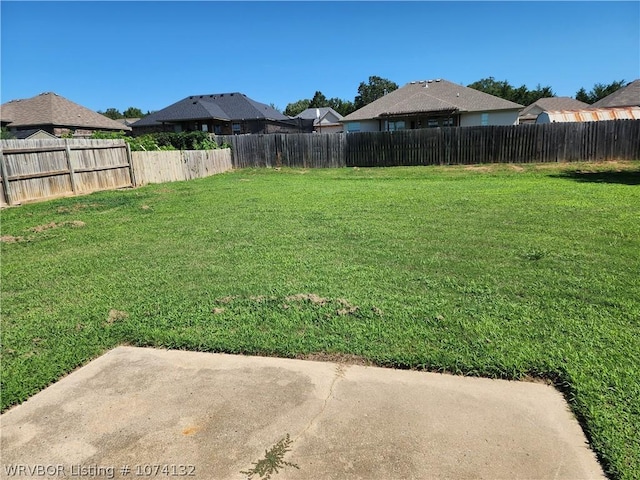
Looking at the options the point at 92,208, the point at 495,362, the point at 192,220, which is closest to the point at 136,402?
the point at 495,362

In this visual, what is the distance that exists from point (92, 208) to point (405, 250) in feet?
25.2

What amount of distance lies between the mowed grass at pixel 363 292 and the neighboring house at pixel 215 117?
3261cm

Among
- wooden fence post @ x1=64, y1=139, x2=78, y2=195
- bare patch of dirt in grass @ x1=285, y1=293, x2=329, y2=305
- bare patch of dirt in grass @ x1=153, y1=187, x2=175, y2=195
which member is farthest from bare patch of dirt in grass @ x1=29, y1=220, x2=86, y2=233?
bare patch of dirt in grass @ x1=285, y1=293, x2=329, y2=305

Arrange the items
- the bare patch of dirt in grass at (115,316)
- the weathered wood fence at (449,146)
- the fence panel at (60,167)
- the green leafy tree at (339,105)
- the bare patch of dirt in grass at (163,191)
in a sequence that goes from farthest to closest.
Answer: the green leafy tree at (339,105) → the weathered wood fence at (449,146) → the bare patch of dirt in grass at (163,191) → the fence panel at (60,167) → the bare patch of dirt in grass at (115,316)

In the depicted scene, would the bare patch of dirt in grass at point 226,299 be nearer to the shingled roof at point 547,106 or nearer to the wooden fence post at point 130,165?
the wooden fence post at point 130,165

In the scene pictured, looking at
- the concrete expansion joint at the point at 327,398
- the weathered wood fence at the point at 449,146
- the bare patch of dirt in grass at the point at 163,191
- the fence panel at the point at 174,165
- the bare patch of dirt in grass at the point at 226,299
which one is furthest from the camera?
the weathered wood fence at the point at 449,146

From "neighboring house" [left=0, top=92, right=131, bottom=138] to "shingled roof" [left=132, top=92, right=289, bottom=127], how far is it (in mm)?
6353

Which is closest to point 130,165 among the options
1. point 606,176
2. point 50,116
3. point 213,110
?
point 606,176

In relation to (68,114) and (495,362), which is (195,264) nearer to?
(495,362)

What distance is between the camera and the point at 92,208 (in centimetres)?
990

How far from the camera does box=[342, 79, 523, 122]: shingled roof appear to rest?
1149 inches

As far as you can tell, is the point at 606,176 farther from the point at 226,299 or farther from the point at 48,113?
the point at 48,113

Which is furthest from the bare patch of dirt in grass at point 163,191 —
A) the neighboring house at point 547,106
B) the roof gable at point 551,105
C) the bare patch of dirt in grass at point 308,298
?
the roof gable at point 551,105

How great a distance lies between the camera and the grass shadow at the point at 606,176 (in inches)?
512
